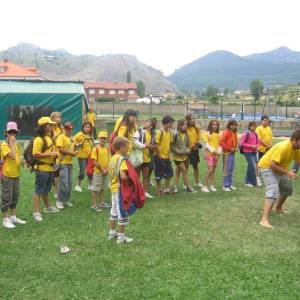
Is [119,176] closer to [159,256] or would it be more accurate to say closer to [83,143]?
[159,256]

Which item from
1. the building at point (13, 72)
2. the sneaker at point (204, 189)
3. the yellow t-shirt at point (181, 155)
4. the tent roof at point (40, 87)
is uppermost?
the building at point (13, 72)

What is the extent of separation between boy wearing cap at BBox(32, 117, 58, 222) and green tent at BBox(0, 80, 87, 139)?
13.0m

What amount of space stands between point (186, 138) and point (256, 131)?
7.44 ft

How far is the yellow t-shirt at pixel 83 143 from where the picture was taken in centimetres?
987

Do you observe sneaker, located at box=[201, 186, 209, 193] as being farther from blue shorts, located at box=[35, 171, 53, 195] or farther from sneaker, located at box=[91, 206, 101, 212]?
blue shorts, located at box=[35, 171, 53, 195]

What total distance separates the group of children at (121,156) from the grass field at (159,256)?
1.37 feet

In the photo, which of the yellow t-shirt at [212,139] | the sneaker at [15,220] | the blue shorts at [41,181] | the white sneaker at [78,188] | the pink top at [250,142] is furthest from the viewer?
the pink top at [250,142]

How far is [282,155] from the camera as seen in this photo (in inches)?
291

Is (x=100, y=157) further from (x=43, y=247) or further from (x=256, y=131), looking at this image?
(x=256, y=131)

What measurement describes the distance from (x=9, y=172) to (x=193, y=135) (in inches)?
169

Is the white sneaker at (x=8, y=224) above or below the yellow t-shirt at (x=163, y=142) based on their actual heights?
below

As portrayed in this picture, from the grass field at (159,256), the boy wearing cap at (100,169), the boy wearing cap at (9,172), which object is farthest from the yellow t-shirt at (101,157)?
the boy wearing cap at (9,172)

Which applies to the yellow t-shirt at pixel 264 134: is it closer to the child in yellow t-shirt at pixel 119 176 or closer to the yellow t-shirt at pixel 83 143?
the yellow t-shirt at pixel 83 143

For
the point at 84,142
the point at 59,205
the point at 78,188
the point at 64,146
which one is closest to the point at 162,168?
the point at 84,142
